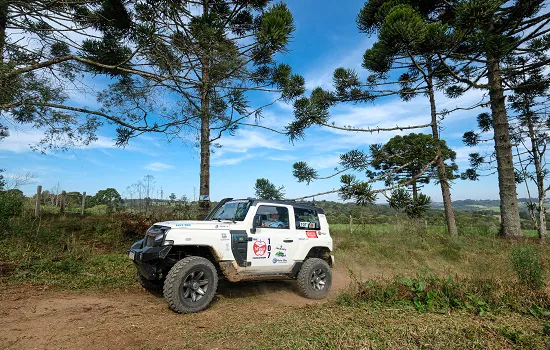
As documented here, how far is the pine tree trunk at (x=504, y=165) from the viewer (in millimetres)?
12312

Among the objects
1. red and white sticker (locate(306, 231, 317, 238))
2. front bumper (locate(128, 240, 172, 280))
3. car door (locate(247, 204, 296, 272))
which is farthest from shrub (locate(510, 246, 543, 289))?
front bumper (locate(128, 240, 172, 280))

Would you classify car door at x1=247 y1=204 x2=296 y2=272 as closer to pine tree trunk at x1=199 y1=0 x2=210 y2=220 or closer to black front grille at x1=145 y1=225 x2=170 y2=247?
black front grille at x1=145 y1=225 x2=170 y2=247

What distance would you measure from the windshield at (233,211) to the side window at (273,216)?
29 centimetres

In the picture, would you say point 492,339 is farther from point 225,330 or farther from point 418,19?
point 418,19

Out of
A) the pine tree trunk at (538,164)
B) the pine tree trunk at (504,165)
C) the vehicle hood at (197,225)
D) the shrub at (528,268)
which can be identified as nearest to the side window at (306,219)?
the vehicle hood at (197,225)

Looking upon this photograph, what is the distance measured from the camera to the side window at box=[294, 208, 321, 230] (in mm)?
6539

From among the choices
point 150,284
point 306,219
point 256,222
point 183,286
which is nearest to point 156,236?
A: point 183,286

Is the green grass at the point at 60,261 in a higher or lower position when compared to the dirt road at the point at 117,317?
higher

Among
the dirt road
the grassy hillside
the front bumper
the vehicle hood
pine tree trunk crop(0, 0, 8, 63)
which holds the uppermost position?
pine tree trunk crop(0, 0, 8, 63)

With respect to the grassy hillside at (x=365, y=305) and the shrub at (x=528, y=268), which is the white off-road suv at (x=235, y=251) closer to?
the grassy hillside at (x=365, y=305)

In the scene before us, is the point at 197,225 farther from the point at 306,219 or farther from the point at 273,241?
the point at 306,219

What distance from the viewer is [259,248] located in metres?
5.72

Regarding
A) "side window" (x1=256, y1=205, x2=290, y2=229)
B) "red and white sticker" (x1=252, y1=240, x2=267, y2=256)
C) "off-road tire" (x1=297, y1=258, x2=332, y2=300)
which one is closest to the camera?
"red and white sticker" (x1=252, y1=240, x2=267, y2=256)

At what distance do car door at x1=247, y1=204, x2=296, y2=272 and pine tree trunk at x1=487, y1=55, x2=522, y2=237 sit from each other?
10.7 meters
